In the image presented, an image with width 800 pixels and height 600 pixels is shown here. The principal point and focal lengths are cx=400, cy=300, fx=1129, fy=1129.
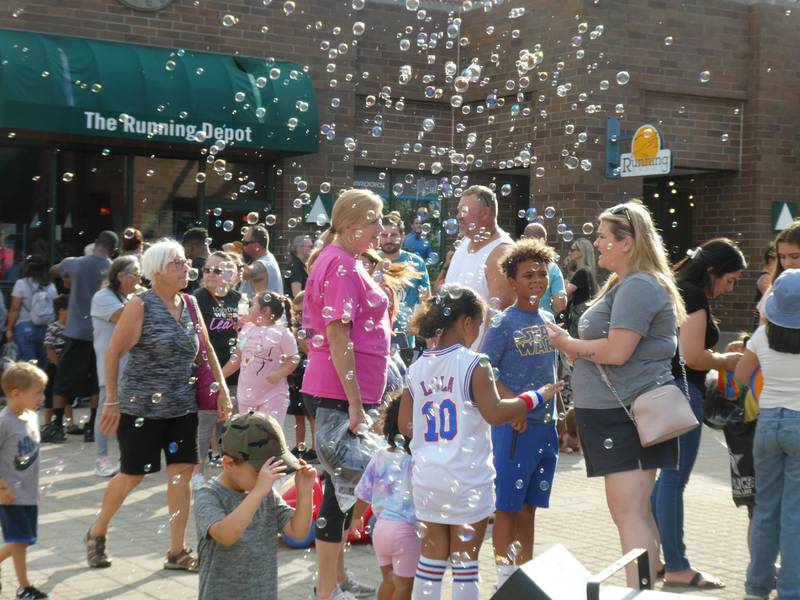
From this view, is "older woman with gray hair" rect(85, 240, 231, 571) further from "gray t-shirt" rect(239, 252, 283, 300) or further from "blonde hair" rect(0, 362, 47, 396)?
"gray t-shirt" rect(239, 252, 283, 300)

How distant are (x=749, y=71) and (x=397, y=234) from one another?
9933mm

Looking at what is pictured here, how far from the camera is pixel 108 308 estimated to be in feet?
29.9

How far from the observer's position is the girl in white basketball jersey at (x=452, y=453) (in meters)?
4.52

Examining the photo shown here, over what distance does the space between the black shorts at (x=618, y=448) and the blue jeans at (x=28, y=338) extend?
8466 millimetres

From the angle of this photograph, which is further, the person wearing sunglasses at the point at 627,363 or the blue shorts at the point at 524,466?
the blue shorts at the point at 524,466

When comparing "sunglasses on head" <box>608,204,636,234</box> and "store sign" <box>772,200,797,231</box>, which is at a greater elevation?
"store sign" <box>772,200,797,231</box>

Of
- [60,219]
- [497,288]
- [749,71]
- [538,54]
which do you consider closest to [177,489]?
[497,288]

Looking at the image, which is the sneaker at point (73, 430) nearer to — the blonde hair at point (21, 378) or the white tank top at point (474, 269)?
the blonde hair at point (21, 378)

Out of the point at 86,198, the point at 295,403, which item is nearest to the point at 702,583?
the point at 295,403

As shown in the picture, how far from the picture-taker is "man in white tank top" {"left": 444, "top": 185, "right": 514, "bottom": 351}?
6.13m

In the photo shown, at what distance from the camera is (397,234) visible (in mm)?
8445

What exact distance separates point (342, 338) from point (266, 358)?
3.19 m

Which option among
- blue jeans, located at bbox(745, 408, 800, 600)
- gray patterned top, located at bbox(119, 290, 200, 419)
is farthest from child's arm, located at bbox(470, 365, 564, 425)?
gray patterned top, located at bbox(119, 290, 200, 419)

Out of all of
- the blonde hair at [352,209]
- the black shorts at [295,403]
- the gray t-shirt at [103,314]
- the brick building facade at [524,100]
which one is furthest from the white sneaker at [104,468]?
the brick building facade at [524,100]
